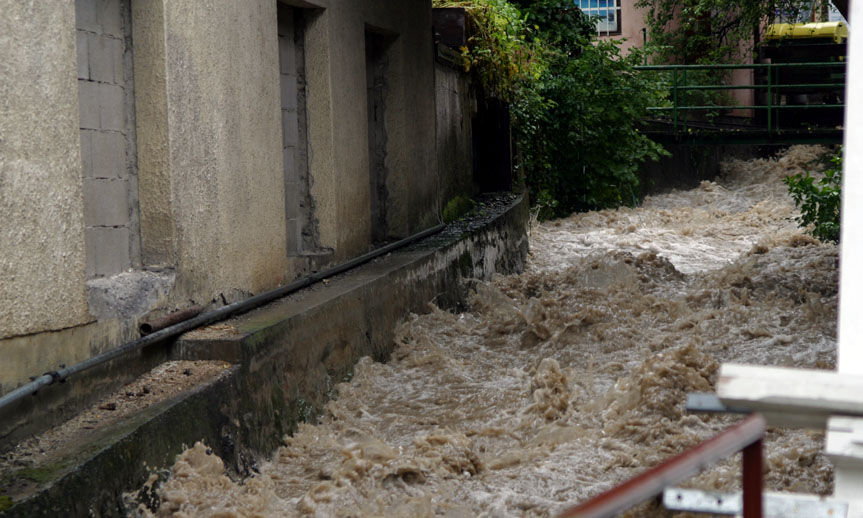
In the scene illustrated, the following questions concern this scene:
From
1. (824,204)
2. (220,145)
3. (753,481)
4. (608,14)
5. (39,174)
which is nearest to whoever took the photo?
(753,481)

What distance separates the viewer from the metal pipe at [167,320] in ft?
16.4

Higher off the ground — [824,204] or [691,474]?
[691,474]

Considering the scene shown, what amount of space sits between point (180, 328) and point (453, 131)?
8.10m

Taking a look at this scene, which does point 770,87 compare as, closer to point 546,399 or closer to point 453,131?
point 453,131

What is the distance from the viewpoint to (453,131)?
1284 centimetres

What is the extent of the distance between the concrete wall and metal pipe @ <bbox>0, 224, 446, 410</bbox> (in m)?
0.13

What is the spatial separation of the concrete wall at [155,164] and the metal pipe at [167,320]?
6 centimetres

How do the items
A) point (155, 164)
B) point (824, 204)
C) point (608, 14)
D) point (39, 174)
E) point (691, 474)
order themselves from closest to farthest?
1. point (691, 474)
2. point (39, 174)
3. point (155, 164)
4. point (824, 204)
5. point (608, 14)

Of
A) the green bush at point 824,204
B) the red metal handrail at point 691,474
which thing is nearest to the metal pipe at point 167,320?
the red metal handrail at point 691,474

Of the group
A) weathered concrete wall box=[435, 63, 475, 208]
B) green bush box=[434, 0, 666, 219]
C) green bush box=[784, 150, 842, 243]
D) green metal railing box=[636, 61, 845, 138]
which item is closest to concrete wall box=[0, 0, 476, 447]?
weathered concrete wall box=[435, 63, 475, 208]

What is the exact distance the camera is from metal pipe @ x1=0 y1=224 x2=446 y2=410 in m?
3.80

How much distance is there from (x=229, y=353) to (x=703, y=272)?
902cm

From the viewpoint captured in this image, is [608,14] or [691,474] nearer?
[691,474]

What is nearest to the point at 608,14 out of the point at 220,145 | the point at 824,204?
the point at 824,204
